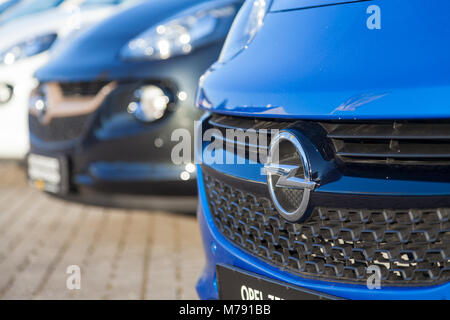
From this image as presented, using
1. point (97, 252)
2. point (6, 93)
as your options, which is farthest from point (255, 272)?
point (6, 93)

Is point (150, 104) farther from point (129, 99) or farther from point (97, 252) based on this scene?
point (97, 252)

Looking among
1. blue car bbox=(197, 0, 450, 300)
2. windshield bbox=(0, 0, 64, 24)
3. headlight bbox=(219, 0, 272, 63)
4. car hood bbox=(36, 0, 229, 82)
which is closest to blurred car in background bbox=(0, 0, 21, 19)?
windshield bbox=(0, 0, 64, 24)

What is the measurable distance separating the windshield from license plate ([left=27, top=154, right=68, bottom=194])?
2073 millimetres

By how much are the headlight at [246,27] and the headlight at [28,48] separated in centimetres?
328

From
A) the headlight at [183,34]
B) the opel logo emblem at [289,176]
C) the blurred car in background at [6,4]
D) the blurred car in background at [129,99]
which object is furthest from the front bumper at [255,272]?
the blurred car in background at [6,4]

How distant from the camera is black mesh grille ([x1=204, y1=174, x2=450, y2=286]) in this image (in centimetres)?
155

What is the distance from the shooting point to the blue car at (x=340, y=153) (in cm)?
153

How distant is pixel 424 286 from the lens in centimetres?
157

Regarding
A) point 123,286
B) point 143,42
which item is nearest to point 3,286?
point 123,286

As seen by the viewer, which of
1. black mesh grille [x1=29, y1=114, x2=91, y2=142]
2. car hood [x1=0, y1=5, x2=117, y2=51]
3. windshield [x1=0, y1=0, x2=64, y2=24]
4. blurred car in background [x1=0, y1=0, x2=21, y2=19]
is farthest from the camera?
blurred car in background [x1=0, y1=0, x2=21, y2=19]

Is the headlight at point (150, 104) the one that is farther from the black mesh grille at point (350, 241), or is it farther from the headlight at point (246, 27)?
the black mesh grille at point (350, 241)

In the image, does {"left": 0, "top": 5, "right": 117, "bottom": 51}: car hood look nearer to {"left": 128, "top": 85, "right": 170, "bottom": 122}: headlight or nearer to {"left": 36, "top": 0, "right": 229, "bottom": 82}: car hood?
{"left": 36, "top": 0, "right": 229, "bottom": 82}: car hood

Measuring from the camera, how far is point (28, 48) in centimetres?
541
